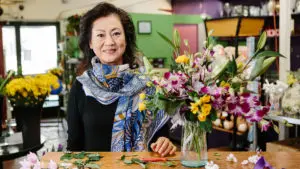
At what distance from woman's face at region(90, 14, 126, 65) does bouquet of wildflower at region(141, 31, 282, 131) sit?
1.75 ft

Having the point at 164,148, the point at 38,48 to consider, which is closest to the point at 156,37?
the point at 38,48

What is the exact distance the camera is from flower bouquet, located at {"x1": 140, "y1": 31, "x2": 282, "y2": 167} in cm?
125

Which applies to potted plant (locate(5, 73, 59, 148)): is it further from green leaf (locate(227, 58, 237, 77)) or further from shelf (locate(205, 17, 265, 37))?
green leaf (locate(227, 58, 237, 77))

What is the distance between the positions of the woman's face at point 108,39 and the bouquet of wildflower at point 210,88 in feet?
1.75

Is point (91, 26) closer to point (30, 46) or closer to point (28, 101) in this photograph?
point (28, 101)

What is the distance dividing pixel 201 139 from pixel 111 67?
678 mm

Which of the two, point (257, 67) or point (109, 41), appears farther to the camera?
point (109, 41)

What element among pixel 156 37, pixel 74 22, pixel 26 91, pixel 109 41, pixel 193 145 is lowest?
pixel 193 145

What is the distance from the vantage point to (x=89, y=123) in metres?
1.85

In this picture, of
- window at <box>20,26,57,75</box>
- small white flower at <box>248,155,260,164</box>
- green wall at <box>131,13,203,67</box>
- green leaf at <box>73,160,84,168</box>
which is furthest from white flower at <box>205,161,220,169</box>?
window at <box>20,26,57,75</box>

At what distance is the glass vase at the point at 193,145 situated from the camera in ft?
4.46

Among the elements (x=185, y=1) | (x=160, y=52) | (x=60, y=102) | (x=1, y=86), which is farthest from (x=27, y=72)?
(x=1, y=86)

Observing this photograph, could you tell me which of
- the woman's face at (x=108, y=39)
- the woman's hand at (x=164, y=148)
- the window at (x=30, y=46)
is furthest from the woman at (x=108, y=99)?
the window at (x=30, y=46)

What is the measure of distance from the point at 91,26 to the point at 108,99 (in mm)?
366
